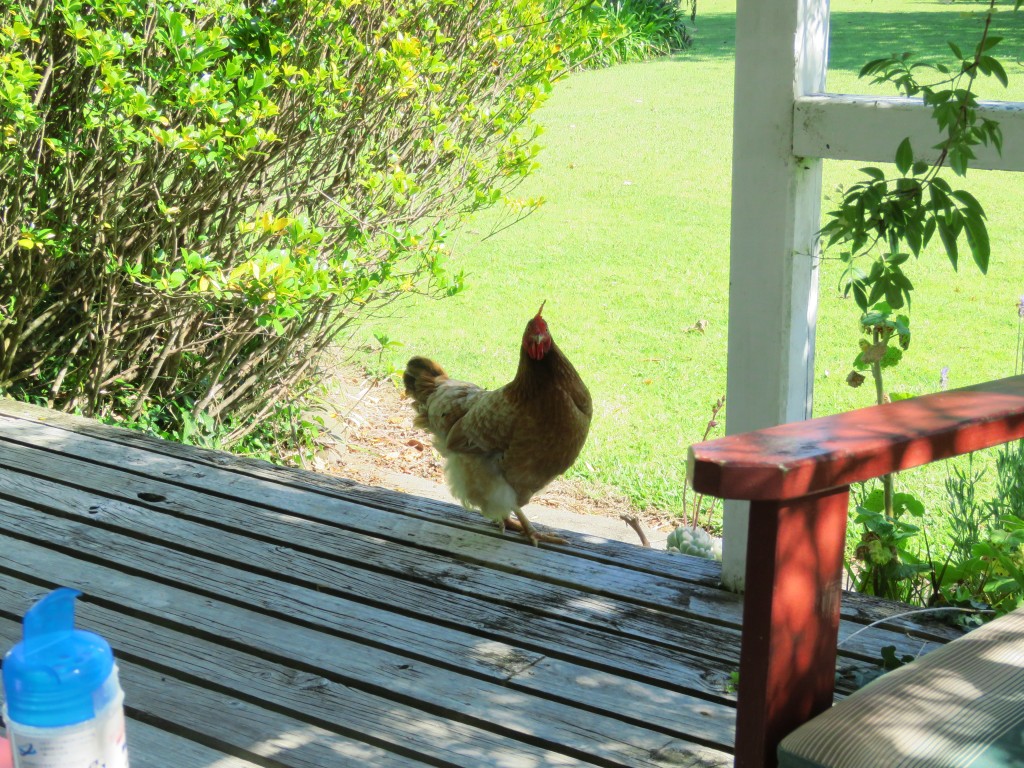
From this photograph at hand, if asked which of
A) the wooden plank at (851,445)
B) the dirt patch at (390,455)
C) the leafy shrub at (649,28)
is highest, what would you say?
the leafy shrub at (649,28)

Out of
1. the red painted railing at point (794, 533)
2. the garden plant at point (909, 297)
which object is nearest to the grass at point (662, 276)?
the garden plant at point (909, 297)

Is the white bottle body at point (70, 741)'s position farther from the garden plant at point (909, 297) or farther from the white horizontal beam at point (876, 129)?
the white horizontal beam at point (876, 129)

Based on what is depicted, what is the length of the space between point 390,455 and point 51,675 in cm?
456

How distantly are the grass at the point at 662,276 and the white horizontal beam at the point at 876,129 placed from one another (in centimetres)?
46

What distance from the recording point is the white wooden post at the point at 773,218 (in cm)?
260

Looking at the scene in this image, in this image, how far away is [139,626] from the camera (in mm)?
2746

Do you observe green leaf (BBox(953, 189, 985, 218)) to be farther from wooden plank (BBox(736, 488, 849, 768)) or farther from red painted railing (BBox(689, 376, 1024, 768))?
wooden plank (BBox(736, 488, 849, 768))

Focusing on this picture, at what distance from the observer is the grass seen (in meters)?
5.12

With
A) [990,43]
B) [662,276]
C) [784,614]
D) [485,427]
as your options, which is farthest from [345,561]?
[662,276]

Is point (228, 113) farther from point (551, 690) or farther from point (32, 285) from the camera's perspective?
point (551, 690)

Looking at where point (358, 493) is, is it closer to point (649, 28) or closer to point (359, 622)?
point (359, 622)

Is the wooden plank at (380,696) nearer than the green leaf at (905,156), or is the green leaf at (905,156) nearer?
the green leaf at (905,156)

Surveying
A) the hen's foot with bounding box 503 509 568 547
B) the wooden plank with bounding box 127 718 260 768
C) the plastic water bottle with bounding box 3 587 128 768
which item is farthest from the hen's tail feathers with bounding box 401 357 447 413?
the plastic water bottle with bounding box 3 587 128 768

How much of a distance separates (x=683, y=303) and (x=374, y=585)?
4.56 m
